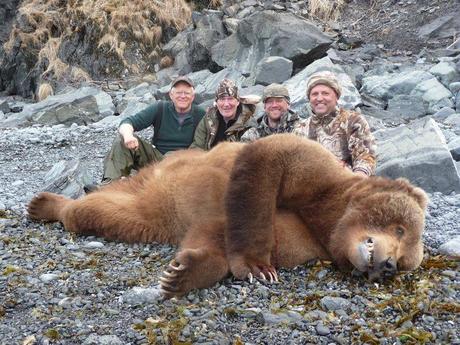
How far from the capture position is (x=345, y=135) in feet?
21.5

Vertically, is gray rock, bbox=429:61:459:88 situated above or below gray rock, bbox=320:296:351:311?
above

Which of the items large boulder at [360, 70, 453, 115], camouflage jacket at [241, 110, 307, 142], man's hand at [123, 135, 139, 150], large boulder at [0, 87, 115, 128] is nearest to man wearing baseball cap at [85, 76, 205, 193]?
man's hand at [123, 135, 139, 150]

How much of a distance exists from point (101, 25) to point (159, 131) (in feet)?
44.1

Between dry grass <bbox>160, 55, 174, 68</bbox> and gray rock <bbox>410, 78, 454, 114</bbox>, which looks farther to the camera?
dry grass <bbox>160, 55, 174, 68</bbox>

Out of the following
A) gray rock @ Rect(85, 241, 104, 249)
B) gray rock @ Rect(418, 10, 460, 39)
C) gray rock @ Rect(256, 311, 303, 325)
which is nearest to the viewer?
gray rock @ Rect(256, 311, 303, 325)

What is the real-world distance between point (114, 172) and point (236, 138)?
4.99 ft

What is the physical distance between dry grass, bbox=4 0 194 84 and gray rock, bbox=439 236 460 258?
16009mm

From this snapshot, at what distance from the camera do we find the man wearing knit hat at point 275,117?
7.04 meters

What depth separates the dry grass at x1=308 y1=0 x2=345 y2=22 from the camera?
64.3 ft

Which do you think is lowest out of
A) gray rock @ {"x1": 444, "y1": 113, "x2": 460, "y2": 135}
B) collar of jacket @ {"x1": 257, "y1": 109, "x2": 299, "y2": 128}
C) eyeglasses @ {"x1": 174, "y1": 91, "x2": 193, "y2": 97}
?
gray rock @ {"x1": 444, "y1": 113, "x2": 460, "y2": 135}

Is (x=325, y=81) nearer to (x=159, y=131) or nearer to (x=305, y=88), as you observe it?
(x=159, y=131)

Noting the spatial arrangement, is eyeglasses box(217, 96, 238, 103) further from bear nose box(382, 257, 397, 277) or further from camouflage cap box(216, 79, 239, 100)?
bear nose box(382, 257, 397, 277)

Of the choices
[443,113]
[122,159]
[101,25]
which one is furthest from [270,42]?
[122,159]

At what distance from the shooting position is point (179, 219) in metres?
5.20
